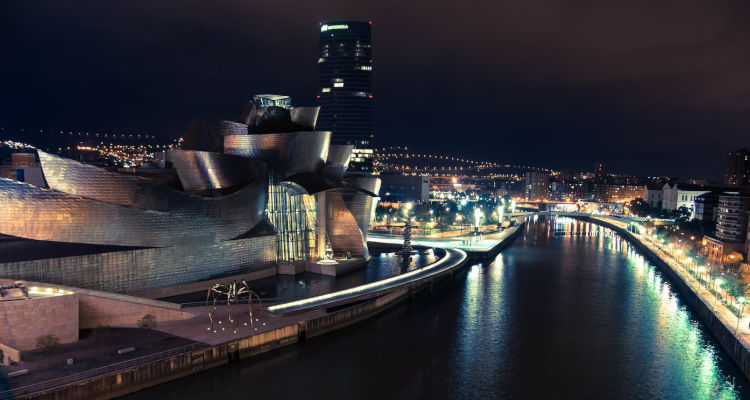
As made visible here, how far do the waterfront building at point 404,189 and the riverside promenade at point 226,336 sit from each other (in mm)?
59360

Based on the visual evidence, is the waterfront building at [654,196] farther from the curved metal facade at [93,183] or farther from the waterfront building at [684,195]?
the curved metal facade at [93,183]

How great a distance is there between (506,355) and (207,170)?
18.0 metres

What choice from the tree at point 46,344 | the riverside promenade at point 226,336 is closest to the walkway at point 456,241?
the riverside promenade at point 226,336

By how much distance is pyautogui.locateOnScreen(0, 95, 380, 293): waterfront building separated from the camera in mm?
20469

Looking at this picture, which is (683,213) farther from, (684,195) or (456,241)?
(456,241)

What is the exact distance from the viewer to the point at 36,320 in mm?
16844

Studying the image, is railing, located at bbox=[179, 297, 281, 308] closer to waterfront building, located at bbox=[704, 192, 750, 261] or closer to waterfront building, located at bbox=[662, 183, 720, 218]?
waterfront building, located at bbox=[704, 192, 750, 261]

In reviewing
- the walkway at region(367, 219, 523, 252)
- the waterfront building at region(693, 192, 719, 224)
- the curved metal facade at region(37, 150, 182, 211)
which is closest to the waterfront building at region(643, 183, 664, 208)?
the waterfront building at region(693, 192, 719, 224)

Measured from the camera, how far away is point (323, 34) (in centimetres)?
10762

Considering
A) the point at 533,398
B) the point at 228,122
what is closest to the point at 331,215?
the point at 228,122

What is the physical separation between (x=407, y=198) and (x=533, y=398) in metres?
72.3

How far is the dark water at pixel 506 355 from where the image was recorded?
56.2ft

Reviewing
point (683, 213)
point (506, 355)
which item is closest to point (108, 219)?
point (506, 355)

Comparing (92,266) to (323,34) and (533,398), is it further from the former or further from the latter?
(323,34)
